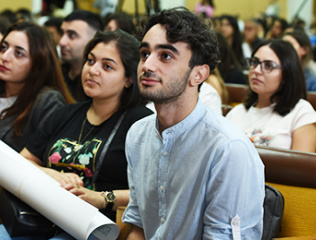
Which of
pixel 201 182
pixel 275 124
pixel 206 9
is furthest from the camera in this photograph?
pixel 206 9

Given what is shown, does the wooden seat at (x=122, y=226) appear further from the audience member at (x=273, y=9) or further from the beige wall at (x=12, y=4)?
the audience member at (x=273, y=9)

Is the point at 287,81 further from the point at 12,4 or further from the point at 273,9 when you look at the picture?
Answer: the point at 273,9

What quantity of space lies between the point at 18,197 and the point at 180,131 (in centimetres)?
61

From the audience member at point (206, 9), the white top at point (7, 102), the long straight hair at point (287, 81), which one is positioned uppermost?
the audience member at point (206, 9)

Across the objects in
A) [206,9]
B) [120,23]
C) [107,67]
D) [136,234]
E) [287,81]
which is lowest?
[136,234]

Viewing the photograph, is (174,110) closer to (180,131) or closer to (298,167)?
(180,131)

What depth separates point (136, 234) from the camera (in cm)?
151

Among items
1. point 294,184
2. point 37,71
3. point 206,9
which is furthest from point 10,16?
point 294,184

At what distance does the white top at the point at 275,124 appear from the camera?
7.16ft

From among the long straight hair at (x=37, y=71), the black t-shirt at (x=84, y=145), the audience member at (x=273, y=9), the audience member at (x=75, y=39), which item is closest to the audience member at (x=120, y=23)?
the audience member at (x=75, y=39)

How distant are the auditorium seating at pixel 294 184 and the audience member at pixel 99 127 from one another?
1.85 feet

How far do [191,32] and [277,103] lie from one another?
1.18m

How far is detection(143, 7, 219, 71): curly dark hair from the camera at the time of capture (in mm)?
1274

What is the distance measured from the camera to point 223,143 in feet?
3.93
